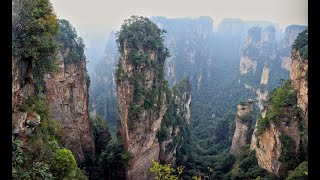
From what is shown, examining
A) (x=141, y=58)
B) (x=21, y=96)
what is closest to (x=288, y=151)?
(x=141, y=58)

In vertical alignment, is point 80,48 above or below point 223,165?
above

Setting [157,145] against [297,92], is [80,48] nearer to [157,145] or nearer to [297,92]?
[157,145]

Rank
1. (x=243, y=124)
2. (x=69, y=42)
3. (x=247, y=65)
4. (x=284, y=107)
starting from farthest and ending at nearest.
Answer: (x=247, y=65) → (x=243, y=124) → (x=69, y=42) → (x=284, y=107)

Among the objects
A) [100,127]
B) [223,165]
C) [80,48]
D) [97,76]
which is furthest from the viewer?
[97,76]

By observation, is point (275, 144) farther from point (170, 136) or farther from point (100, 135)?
point (100, 135)

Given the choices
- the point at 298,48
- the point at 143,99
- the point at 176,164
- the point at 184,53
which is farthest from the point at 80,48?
the point at 184,53

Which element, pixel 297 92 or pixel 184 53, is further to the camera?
pixel 184 53
